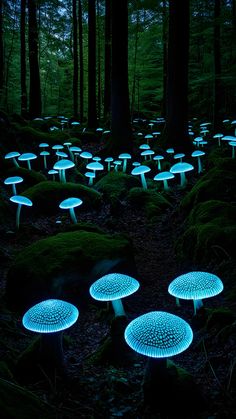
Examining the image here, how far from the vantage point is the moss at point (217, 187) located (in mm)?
7188

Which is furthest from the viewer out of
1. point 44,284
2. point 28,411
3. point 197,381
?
point 44,284

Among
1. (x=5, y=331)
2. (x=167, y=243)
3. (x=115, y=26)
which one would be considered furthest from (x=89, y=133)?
(x=5, y=331)

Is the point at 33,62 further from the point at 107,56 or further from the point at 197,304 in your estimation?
the point at 197,304

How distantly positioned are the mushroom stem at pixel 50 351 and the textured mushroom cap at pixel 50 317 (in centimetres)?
29

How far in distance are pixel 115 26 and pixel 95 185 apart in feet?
22.1

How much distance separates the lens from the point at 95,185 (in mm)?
11750

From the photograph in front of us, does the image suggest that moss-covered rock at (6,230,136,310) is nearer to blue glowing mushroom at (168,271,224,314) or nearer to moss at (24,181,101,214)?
blue glowing mushroom at (168,271,224,314)

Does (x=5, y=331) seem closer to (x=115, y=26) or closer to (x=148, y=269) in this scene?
(x=148, y=269)

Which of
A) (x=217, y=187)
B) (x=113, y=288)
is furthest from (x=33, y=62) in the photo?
(x=113, y=288)

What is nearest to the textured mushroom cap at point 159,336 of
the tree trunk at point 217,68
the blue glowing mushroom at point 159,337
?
the blue glowing mushroom at point 159,337

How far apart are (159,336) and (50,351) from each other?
4.02 feet

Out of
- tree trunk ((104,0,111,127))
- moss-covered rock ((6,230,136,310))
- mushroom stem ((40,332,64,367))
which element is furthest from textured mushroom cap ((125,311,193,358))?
tree trunk ((104,0,111,127))

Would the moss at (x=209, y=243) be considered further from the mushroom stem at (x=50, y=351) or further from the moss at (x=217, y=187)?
the mushroom stem at (x=50, y=351)

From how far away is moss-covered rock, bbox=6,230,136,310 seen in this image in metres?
5.23
